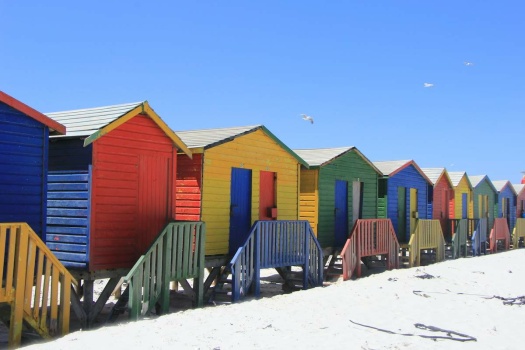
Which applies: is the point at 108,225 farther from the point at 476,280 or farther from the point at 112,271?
the point at 476,280

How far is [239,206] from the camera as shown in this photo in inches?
542

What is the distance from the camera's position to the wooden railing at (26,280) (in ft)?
26.0

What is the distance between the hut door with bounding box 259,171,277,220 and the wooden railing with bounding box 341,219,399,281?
262 centimetres

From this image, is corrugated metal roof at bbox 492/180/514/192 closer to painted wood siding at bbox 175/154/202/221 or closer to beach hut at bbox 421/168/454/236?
beach hut at bbox 421/168/454/236

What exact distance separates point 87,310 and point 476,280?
11.5m

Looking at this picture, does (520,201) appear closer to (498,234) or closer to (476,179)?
(476,179)

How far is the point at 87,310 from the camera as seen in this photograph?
403 inches

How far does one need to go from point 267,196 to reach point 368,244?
4.37 meters

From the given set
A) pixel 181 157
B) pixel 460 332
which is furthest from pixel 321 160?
pixel 460 332

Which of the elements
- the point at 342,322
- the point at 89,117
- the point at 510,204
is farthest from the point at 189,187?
the point at 510,204

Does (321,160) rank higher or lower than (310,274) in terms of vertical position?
higher

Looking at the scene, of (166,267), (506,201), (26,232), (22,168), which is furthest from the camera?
(506,201)

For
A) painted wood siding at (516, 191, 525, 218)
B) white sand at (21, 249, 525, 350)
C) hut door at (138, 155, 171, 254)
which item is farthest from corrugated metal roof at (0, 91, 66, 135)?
painted wood siding at (516, 191, 525, 218)

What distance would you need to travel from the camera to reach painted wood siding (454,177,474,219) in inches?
1063
